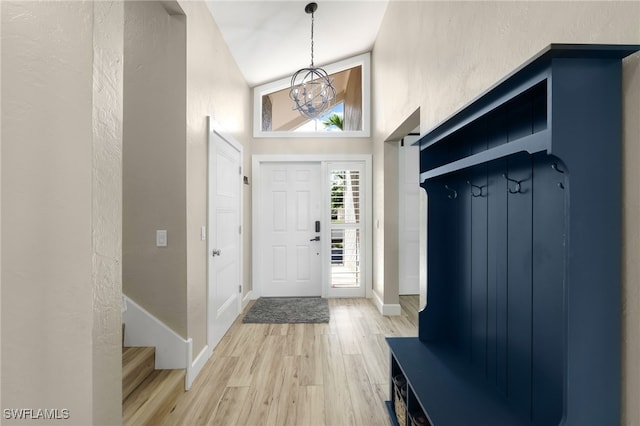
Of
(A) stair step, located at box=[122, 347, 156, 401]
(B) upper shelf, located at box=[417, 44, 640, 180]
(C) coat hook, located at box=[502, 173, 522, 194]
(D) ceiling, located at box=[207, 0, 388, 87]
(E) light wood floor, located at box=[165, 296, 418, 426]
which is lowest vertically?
(E) light wood floor, located at box=[165, 296, 418, 426]

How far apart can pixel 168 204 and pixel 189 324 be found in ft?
2.92

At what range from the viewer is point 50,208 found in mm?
980

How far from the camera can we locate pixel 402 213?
4371 mm

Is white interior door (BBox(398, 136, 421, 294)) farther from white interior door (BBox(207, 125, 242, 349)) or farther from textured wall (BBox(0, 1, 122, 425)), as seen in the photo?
textured wall (BBox(0, 1, 122, 425))

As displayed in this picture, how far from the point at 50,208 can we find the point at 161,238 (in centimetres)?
125

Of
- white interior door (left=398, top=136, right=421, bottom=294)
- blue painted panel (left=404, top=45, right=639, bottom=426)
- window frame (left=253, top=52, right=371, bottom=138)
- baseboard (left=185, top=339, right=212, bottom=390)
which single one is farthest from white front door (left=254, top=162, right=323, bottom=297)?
blue painted panel (left=404, top=45, right=639, bottom=426)

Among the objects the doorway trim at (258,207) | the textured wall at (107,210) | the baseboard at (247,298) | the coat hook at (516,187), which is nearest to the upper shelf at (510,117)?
the coat hook at (516,187)

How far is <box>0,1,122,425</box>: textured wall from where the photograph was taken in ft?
3.20

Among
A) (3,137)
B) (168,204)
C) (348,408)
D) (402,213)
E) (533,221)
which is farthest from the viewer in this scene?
(402,213)

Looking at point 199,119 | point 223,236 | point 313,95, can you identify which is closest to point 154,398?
point 223,236

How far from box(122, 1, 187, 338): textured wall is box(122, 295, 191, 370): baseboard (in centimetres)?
4

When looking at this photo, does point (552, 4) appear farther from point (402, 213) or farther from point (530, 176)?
point (402, 213)

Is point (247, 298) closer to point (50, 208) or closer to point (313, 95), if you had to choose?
point (313, 95)

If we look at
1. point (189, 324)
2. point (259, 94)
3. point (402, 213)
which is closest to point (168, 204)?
point (189, 324)
